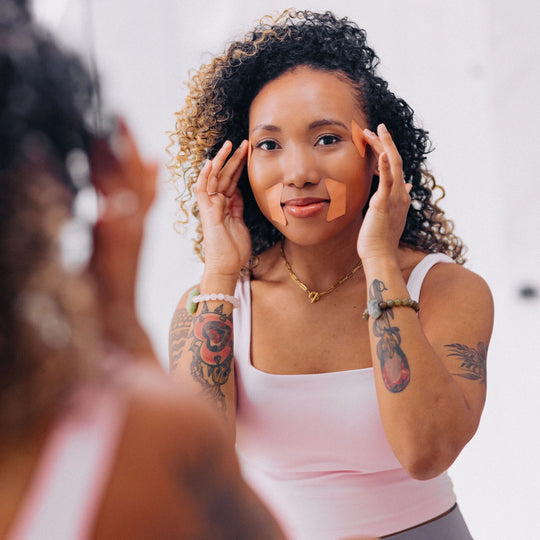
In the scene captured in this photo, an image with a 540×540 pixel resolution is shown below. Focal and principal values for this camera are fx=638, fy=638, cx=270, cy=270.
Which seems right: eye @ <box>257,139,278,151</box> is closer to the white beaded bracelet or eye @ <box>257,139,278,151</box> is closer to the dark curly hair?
the white beaded bracelet

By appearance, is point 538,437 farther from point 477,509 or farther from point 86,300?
point 86,300

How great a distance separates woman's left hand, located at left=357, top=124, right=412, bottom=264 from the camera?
109 centimetres

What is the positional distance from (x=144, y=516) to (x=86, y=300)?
5.5 inches

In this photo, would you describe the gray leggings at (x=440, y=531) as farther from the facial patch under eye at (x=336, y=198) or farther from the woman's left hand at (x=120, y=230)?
the woman's left hand at (x=120, y=230)

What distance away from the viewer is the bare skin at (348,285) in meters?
1.00

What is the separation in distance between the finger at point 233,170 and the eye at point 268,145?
0.19 feet

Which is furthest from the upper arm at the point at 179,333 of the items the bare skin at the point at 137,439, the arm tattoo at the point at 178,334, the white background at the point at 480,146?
Result: the white background at the point at 480,146

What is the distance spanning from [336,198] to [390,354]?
1.01 ft

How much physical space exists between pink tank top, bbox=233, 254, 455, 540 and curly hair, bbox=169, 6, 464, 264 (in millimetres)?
264

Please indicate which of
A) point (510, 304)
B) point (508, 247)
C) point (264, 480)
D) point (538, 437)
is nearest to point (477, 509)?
point (538, 437)

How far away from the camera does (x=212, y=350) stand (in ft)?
3.80

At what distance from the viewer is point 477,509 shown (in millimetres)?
2211

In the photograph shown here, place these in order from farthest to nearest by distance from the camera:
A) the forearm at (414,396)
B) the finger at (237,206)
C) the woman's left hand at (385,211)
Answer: the finger at (237,206) < the woman's left hand at (385,211) < the forearm at (414,396)

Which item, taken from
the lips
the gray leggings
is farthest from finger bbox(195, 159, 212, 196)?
the gray leggings
